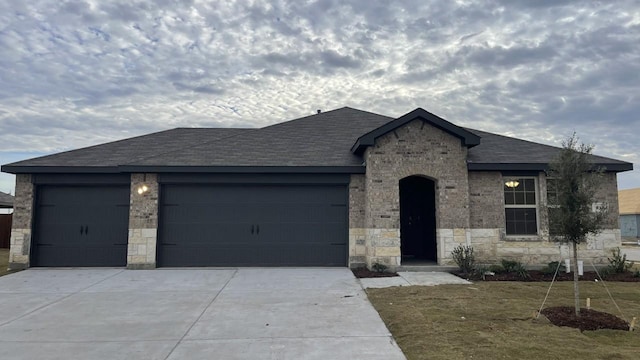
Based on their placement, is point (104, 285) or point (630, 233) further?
point (630, 233)

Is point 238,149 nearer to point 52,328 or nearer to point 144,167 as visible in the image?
point 144,167

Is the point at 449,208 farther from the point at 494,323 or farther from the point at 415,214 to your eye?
the point at 494,323

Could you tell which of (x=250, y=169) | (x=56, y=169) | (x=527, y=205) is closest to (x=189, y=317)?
(x=250, y=169)

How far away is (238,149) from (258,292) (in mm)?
5809

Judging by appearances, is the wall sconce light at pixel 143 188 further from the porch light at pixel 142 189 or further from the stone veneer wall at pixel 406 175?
the stone veneer wall at pixel 406 175

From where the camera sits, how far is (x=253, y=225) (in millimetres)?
12047

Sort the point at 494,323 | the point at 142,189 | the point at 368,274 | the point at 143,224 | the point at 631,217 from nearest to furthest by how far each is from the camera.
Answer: the point at 494,323, the point at 368,274, the point at 143,224, the point at 142,189, the point at 631,217

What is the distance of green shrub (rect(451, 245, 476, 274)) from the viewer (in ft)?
35.3

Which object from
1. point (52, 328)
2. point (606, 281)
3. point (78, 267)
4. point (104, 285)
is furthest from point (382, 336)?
point (78, 267)

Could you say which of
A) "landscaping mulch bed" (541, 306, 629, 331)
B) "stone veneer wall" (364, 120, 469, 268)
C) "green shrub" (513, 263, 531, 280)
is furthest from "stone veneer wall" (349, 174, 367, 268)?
"landscaping mulch bed" (541, 306, 629, 331)

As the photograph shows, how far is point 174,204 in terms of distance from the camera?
1201 cm

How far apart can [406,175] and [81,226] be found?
33.1 ft

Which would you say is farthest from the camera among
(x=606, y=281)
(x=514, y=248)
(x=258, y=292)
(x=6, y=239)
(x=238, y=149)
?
(x=6, y=239)

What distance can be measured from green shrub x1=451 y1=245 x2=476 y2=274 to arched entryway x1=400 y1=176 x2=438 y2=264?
2.31 meters
